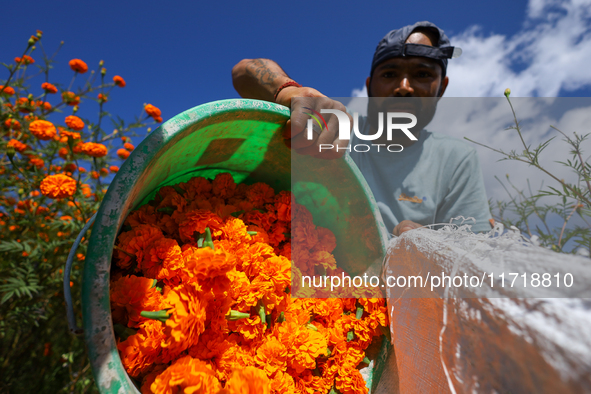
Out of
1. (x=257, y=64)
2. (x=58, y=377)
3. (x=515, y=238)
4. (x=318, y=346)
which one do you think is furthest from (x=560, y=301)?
(x=58, y=377)

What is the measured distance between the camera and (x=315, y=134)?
77 cm

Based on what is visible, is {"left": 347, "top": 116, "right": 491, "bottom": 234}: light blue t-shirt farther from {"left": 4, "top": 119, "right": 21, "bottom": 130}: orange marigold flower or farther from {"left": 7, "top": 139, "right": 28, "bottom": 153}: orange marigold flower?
{"left": 4, "top": 119, "right": 21, "bottom": 130}: orange marigold flower

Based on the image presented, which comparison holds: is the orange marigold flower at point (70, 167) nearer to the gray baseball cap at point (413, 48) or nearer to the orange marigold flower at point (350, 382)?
the orange marigold flower at point (350, 382)

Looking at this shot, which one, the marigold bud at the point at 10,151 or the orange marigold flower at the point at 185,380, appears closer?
the orange marigold flower at the point at 185,380

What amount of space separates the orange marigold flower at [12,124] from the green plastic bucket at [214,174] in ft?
4.63

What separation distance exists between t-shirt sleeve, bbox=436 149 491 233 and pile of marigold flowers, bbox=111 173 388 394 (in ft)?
3.29

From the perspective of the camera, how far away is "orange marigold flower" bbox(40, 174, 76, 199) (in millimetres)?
1305

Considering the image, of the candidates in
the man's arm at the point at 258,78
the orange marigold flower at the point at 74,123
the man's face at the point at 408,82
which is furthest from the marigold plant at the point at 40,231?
the man's face at the point at 408,82

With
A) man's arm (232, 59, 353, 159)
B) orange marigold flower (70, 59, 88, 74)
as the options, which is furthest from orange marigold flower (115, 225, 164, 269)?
orange marigold flower (70, 59, 88, 74)

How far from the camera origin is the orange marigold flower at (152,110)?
205cm

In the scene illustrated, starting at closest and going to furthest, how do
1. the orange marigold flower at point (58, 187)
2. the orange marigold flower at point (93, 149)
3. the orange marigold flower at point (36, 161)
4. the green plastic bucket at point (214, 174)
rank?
the green plastic bucket at point (214, 174), the orange marigold flower at point (58, 187), the orange marigold flower at point (93, 149), the orange marigold flower at point (36, 161)

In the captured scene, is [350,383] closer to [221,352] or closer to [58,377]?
[221,352]

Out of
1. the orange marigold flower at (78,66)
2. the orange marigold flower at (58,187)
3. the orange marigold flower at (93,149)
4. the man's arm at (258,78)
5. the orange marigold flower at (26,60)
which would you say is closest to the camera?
the man's arm at (258,78)

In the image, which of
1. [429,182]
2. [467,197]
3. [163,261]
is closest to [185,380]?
[163,261]
